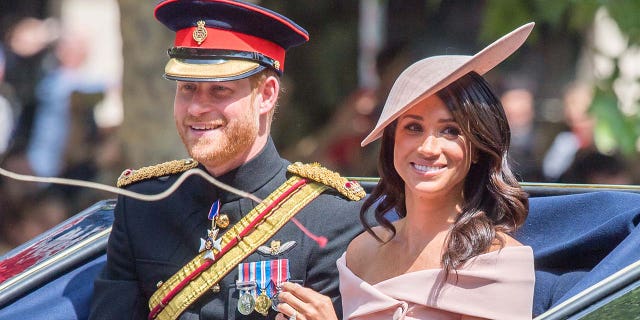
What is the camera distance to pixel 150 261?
11.7 ft

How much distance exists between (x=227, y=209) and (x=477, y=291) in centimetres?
93

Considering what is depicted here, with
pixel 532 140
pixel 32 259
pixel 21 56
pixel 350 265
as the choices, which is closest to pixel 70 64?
pixel 21 56

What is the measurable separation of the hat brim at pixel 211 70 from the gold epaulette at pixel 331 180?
1.03ft

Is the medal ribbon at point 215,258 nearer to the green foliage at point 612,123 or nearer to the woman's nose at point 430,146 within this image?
the woman's nose at point 430,146

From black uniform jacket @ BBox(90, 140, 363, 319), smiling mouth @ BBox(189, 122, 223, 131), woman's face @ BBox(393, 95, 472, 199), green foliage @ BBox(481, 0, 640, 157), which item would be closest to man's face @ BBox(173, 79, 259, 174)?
smiling mouth @ BBox(189, 122, 223, 131)

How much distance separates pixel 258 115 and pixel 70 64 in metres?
4.36

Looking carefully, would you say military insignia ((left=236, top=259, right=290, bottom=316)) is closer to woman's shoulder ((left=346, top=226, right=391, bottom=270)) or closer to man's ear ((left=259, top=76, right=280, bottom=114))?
woman's shoulder ((left=346, top=226, right=391, bottom=270))

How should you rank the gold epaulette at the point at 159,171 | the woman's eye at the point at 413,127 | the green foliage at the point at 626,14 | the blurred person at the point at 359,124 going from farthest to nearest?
the blurred person at the point at 359,124 < the green foliage at the point at 626,14 < the gold epaulette at the point at 159,171 < the woman's eye at the point at 413,127

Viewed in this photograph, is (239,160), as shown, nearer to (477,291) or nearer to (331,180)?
(331,180)

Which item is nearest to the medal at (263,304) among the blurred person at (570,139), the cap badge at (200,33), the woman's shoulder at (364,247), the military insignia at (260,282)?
the military insignia at (260,282)

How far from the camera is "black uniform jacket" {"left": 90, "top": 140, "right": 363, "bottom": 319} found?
137 inches

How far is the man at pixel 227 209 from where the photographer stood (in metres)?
3.45

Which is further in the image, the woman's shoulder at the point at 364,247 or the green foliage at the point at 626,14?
the green foliage at the point at 626,14

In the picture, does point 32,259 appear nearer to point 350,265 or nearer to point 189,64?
point 189,64
